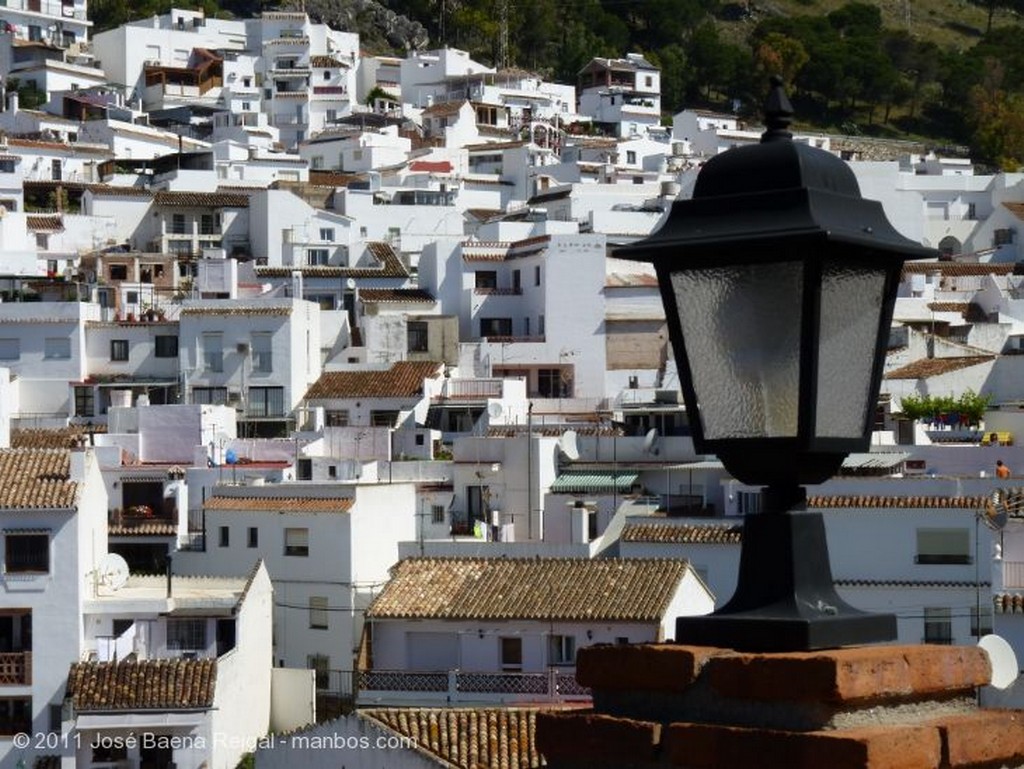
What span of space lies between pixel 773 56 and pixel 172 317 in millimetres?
55957

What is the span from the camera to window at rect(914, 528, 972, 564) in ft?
94.0

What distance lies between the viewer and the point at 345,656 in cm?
3198

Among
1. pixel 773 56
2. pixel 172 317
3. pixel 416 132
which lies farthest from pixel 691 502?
pixel 773 56

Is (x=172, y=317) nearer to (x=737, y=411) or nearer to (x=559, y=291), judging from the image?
(x=559, y=291)

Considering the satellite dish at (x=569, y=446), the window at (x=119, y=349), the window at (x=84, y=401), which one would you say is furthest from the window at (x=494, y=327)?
the satellite dish at (x=569, y=446)

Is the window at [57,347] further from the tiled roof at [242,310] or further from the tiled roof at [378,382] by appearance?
the tiled roof at [378,382]

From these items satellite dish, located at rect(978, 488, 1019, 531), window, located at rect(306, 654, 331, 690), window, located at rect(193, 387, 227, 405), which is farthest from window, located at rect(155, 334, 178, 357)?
satellite dish, located at rect(978, 488, 1019, 531)

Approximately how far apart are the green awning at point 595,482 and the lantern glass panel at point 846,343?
1238 inches

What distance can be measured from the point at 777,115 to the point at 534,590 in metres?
23.8

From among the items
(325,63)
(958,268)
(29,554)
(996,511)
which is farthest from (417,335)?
(325,63)

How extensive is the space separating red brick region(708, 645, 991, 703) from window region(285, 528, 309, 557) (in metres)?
28.3

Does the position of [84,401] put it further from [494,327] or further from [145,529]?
[145,529]

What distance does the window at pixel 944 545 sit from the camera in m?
28.6

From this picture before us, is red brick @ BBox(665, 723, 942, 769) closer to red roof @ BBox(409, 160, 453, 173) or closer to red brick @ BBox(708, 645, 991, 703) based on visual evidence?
red brick @ BBox(708, 645, 991, 703)
